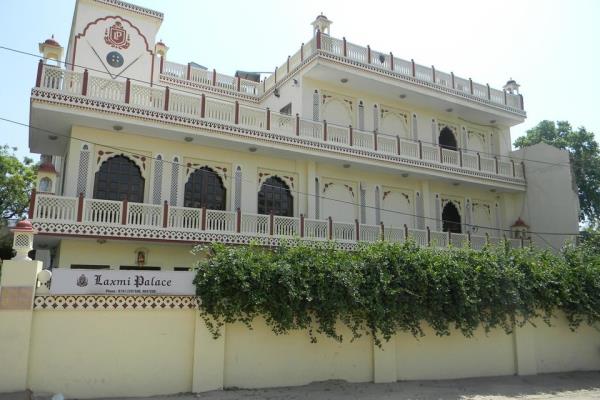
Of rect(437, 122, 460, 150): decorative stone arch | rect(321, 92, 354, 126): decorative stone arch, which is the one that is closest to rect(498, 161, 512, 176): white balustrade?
rect(437, 122, 460, 150): decorative stone arch

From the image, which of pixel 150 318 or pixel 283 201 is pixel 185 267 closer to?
pixel 283 201

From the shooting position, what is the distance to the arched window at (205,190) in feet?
52.0

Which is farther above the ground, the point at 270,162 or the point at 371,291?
the point at 270,162

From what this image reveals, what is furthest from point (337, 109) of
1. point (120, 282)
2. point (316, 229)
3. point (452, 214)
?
point (120, 282)

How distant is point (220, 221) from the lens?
48.2ft

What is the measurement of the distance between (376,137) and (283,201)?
3.97m

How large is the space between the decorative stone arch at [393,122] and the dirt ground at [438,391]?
1070cm

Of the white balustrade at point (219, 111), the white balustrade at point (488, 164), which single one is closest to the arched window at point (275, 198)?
the white balustrade at point (219, 111)

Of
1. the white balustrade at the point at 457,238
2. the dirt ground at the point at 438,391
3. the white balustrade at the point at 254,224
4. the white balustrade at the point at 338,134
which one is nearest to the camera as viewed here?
the dirt ground at the point at 438,391

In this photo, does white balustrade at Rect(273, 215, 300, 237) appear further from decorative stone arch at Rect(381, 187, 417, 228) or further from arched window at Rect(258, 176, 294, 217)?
decorative stone arch at Rect(381, 187, 417, 228)

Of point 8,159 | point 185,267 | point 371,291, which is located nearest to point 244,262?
point 371,291

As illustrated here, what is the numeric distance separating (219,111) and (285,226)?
3889 millimetres

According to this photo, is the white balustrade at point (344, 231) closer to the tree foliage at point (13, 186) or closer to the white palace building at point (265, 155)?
the white palace building at point (265, 155)

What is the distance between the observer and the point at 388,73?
18703 millimetres
